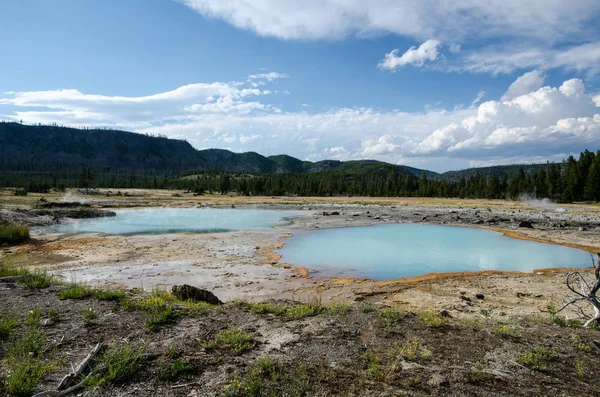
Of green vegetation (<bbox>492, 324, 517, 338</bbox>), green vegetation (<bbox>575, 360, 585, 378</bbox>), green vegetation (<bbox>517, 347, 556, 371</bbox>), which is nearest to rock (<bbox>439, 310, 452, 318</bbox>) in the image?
green vegetation (<bbox>492, 324, 517, 338</bbox>)

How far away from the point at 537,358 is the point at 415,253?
52.0ft

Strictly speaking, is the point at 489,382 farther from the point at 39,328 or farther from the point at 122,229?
the point at 122,229

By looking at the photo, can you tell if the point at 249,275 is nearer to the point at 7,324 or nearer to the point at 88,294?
the point at 88,294

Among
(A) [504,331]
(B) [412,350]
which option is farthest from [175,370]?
(A) [504,331]

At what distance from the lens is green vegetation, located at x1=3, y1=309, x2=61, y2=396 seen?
16.7 ft

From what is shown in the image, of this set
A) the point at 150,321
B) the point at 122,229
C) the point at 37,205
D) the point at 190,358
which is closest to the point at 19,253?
the point at 122,229

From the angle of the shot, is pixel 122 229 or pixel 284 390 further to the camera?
pixel 122 229

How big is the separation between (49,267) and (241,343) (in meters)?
14.6

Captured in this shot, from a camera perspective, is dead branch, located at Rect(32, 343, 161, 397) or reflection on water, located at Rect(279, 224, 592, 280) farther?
reflection on water, located at Rect(279, 224, 592, 280)

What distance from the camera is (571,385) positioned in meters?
5.63

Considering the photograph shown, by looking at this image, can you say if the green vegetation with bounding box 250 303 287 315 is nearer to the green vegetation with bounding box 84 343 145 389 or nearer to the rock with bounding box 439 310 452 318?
the green vegetation with bounding box 84 343 145 389

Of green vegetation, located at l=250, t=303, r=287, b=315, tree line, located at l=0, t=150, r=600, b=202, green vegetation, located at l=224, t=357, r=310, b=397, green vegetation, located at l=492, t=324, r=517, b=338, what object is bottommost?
green vegetation, located at l=250, t=303, r=287, b=315

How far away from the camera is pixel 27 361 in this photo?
5.69 meters

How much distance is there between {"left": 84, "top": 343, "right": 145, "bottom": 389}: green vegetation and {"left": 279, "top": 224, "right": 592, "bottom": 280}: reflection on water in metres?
11.1
